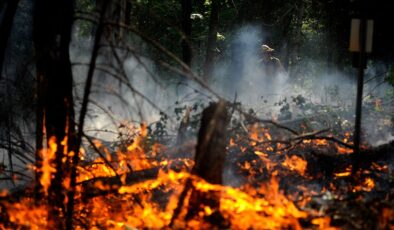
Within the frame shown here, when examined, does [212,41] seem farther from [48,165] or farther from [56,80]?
[48,165]

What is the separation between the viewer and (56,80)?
6281 mm

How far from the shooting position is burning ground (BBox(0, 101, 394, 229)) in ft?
18.5

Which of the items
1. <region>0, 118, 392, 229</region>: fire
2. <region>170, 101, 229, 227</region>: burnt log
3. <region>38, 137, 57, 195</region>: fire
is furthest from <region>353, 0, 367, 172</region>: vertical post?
<region>38, 137, 57, 195</region>: fire

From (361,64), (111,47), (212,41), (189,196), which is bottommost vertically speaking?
(189,196)

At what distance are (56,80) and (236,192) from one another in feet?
10.2

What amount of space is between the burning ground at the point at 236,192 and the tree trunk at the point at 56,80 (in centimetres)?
22

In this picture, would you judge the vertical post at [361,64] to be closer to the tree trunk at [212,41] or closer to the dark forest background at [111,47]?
the dark forest background at [111,47]

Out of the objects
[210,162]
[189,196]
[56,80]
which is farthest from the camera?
[56,80]

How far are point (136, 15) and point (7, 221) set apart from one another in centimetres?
1163

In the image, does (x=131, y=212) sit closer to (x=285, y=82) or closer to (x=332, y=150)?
(x=332, y=150)

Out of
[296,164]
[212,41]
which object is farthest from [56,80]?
[212,41]

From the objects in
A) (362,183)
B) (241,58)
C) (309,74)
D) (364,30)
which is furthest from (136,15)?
(309,74)

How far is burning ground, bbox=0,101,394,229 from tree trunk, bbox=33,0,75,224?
0.22 metres

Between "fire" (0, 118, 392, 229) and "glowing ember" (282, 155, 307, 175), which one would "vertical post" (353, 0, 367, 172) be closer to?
"fire" (0, 118, 392, 229)
